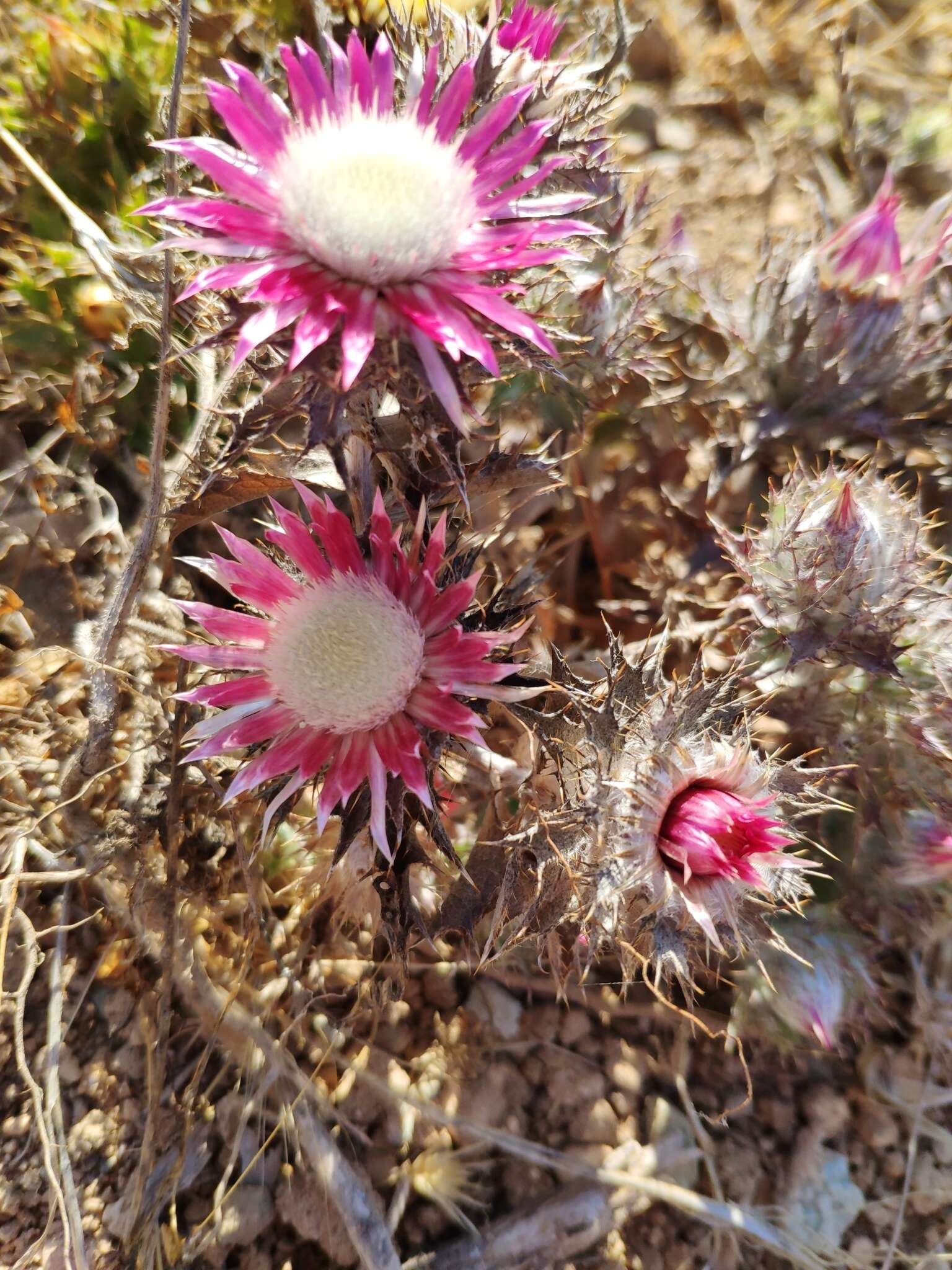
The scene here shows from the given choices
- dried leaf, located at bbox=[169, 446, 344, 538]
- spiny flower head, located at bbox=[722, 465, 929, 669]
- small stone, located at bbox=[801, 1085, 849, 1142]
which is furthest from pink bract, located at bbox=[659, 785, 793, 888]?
small stone, located at bbox=[801, 1085, 849, 1142]

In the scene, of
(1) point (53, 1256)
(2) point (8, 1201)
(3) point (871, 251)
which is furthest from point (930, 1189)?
(3) point (871, 251)

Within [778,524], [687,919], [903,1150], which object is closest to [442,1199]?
[687,919]

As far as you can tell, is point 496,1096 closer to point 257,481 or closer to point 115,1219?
point 115,1219

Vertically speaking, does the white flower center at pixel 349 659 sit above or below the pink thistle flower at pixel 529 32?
below

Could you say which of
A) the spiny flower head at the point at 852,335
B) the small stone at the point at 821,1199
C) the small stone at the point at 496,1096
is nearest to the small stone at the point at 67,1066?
the small stone at the point at 496,1096

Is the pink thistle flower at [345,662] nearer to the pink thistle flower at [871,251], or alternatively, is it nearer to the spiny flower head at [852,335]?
the spiny flower head at [852,335]

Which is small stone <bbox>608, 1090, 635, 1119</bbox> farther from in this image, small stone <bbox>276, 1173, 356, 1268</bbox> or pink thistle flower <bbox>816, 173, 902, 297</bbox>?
pink thistle flower <bbox>816, 173, 902, 297</bbox>
